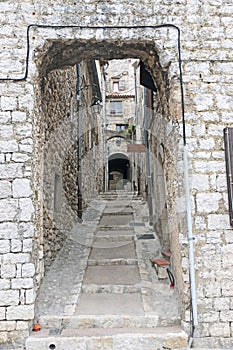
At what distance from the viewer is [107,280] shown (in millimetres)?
4758

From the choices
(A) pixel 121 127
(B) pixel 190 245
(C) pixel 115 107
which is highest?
(C) pixel 115 107

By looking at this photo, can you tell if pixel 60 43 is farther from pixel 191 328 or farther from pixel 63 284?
pixel 191 328

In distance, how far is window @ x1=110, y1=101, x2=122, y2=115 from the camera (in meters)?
22.4

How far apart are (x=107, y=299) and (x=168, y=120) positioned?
247 centimetres

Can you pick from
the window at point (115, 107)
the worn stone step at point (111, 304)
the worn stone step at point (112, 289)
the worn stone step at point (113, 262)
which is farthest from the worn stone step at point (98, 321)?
the window at point (115, 107)

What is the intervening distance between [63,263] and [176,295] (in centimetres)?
228

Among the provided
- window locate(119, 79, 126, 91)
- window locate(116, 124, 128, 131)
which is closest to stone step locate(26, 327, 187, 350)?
window locate(116, 124, 128, 131)

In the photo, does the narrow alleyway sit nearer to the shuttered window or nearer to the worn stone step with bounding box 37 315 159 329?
the worn stone step with bounding box 37 315 159 329

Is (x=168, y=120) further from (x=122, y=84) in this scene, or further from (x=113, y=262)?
(x=122, y=84)

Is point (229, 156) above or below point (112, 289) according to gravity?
above

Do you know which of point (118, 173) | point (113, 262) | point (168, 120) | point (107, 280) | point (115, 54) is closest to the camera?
point (168, 120)

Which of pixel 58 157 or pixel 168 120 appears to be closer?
pixel 168 120

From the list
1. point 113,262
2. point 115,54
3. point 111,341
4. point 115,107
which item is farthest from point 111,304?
point 115,107

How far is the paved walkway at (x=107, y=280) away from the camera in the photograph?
148 inches
